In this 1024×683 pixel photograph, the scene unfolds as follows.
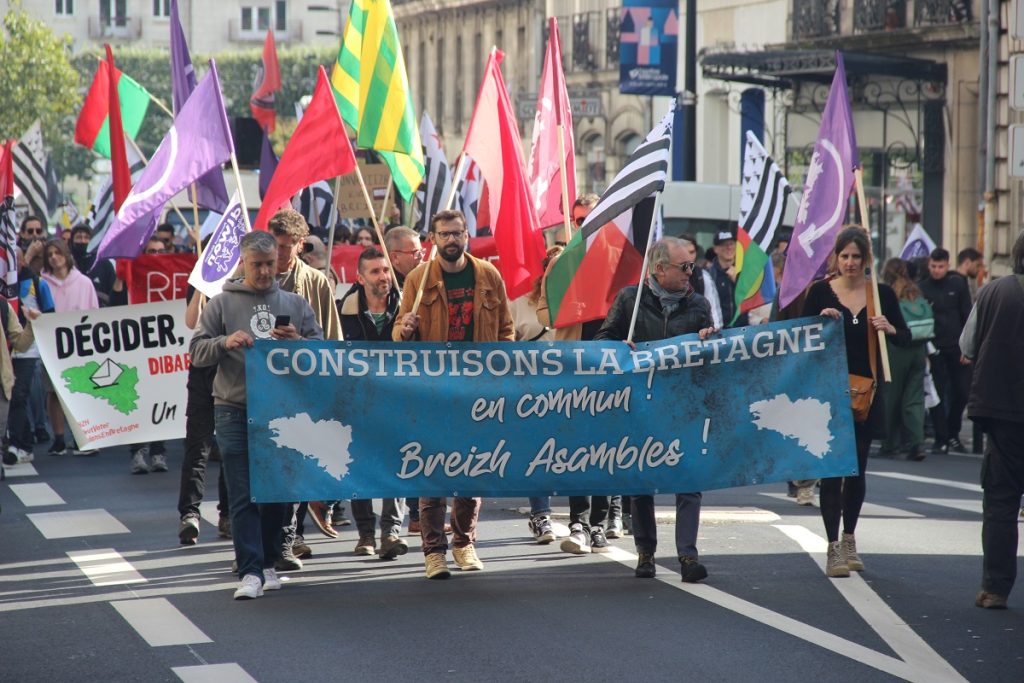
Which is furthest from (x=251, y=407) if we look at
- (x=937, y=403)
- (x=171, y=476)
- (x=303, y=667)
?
(x=937, y=403)

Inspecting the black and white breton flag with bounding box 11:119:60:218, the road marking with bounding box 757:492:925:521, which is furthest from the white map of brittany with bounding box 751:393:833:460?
the black and white breton flag with bounding box 11:119:60:218

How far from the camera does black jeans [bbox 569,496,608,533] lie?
10281 mm

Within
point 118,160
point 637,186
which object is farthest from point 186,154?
point 637,186

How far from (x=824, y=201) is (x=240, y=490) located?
4261 mm

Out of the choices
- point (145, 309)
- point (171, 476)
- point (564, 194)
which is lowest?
point (171, 476)

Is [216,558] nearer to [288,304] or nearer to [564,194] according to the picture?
[288,304]

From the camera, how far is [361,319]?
1016cm

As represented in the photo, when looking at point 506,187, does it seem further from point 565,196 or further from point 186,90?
point 186,90

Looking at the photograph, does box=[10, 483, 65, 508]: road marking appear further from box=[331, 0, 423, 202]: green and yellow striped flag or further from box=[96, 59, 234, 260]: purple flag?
box=[331, 0, 423, 202]: green and yellow striped flag

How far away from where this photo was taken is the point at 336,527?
11484mm

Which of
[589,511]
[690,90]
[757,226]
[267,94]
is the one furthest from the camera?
[267,94]

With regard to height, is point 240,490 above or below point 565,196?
below

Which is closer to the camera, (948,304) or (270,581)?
(270,581)

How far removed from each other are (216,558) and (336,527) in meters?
1.48
